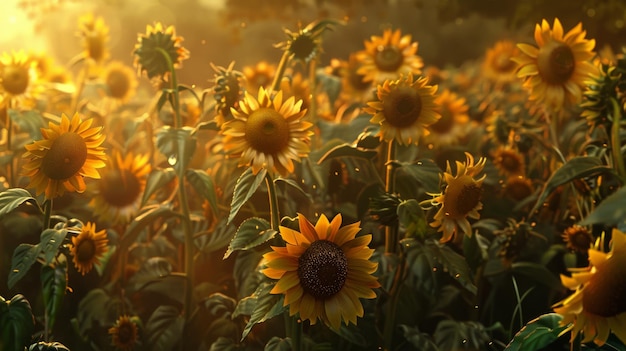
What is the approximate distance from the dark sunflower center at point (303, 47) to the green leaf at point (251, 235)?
1.63 ft

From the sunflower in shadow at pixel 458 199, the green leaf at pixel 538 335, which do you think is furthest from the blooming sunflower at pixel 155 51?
the green leaf at pixel 538 335

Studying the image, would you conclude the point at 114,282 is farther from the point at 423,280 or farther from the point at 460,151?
the point at 460,151

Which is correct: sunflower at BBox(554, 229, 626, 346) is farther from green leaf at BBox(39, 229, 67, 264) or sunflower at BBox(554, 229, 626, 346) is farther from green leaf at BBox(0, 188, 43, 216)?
green leaf at BBox(0, 188, 43, 216)

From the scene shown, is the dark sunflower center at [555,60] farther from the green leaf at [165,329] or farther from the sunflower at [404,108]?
the green leaf at [165,329]

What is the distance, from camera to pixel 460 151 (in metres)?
2.72

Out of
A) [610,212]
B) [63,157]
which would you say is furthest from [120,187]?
[610,212]

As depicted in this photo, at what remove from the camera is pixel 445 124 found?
291cm

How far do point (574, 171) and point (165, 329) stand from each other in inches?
46.2

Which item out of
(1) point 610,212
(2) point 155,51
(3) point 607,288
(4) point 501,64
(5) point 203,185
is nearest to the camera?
(1) point 610,212

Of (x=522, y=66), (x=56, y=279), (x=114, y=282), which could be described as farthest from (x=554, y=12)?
(x=56, y=279)

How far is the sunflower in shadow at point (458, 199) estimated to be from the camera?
61.7 inches

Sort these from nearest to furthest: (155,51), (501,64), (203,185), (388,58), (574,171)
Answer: (574,171)
(203,185)
(155,51)
(388,58)
(501,64)

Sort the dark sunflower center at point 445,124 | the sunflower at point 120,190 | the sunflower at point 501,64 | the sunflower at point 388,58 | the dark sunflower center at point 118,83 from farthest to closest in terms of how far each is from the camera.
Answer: the sunflower at point 501,64, the dark sunflower center at point 118,83, the dark sunflower center at point 445,124, the sunflower at point 388,58, the sunflower at point 120,190

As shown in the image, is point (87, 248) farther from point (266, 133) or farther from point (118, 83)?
point (118, 83)
